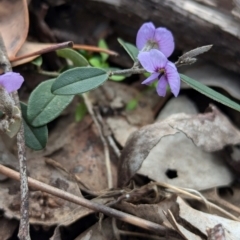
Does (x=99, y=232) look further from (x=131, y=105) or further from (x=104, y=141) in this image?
→ (x=131, y=105)

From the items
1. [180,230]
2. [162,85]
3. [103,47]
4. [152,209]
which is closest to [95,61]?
[103,47]

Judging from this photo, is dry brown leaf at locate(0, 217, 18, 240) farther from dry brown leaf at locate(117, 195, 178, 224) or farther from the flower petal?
the flower petal

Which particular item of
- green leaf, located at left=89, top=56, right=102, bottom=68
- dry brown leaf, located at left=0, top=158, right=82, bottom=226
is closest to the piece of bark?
green leaf, located at left=89, top=56, right=102, bottom=68

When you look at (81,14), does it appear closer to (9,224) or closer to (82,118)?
(82,118)

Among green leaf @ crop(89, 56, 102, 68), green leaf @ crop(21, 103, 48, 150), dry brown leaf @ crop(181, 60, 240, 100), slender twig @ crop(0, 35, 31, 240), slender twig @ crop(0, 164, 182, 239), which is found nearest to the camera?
slender twig @ crop(0, 35, 31, 240)

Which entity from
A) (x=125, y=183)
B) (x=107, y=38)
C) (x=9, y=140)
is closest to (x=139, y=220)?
(x=125, y=183)
